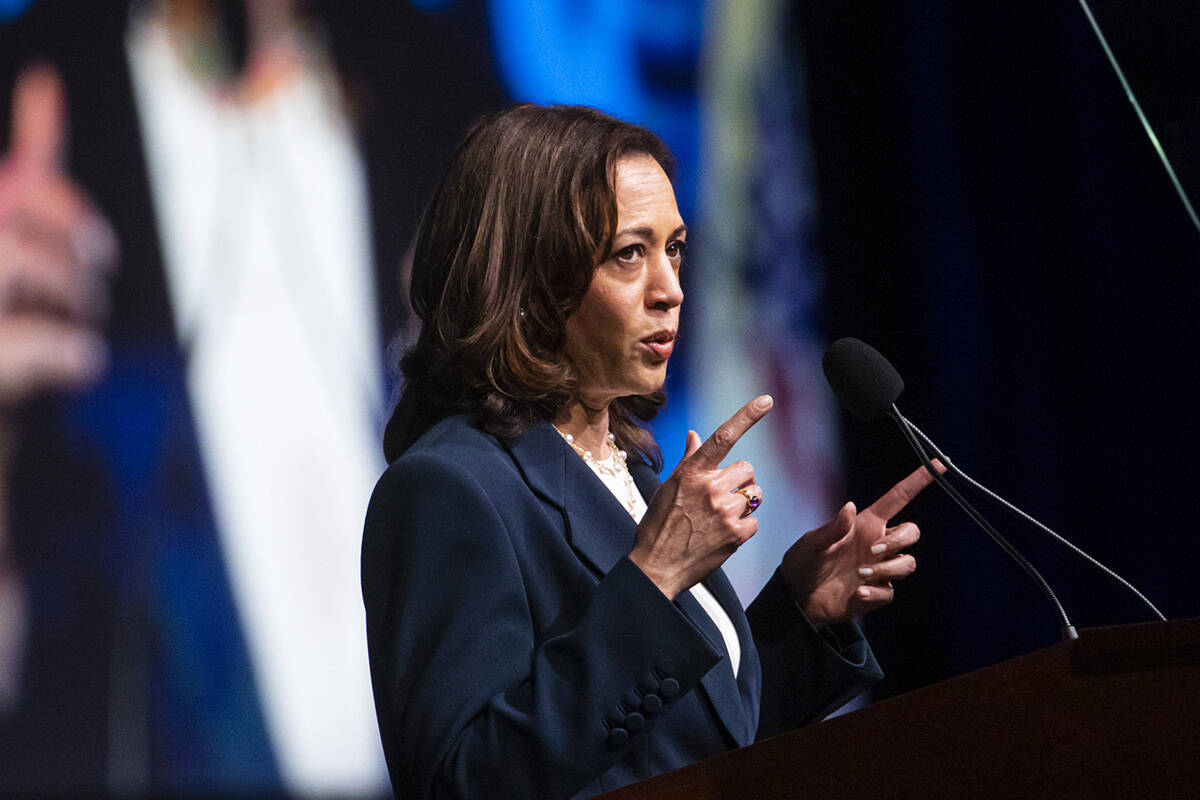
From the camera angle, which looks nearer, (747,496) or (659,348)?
(747,496)

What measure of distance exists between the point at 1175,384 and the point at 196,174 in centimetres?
251

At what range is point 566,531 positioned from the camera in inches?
50.3

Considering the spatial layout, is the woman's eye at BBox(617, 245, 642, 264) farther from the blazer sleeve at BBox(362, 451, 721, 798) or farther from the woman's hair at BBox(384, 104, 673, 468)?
the blazer sleeve at BBox(362, 451, 721, 798)

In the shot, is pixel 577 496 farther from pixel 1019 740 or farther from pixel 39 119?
pixel 39 119

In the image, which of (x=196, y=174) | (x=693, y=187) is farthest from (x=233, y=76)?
(x=693, y=187)

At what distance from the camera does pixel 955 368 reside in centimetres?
328

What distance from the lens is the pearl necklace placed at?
148cm

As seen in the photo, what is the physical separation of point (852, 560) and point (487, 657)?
1.91ft

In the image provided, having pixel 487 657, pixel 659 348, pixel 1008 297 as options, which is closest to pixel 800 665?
pixel 659 348

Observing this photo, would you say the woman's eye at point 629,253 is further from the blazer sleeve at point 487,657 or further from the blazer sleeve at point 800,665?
the blazer sleeve at point 800,665

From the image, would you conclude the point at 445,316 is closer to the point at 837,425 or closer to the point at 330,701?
the point at 330,701

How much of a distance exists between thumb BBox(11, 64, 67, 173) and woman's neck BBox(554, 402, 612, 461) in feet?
4.84

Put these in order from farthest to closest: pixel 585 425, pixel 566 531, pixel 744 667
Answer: pixel 585 425 < pixel 744 667 < pixel 566 531

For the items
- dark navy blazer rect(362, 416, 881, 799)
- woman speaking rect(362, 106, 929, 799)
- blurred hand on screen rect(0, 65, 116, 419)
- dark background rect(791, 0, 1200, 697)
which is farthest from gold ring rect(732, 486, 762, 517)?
dark background rect(791, 0, 1200, 697)
